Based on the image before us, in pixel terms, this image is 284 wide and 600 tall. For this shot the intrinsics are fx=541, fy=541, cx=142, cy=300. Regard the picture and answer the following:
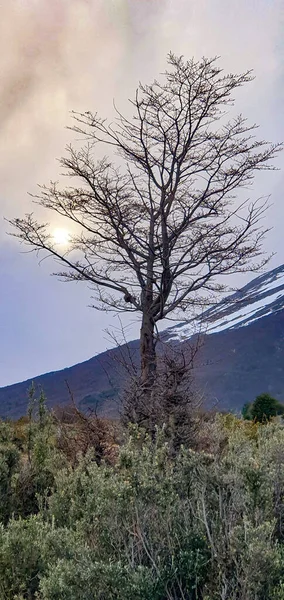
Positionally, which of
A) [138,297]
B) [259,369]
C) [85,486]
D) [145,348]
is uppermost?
[138,297]

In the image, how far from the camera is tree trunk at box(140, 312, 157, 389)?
6.98 metres

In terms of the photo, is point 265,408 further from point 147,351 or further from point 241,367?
point 241,367

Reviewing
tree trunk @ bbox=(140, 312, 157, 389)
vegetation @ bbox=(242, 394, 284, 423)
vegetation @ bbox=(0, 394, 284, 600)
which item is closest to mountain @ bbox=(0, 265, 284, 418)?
vegetation @ bbox=(242, 394, 284, 423)

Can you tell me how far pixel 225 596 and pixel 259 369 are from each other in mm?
61000

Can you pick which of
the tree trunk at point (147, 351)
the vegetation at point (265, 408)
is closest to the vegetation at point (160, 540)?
the tree trunk at point (147, 351)

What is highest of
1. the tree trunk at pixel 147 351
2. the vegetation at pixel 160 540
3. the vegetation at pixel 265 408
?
the tree trunk at pixel 147 351

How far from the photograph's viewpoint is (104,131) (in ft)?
28.0

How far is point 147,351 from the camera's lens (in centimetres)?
773

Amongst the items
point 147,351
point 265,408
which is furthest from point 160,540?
point 265,408

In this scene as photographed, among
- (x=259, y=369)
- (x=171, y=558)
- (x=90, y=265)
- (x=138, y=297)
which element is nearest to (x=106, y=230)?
(x=90, y=265)

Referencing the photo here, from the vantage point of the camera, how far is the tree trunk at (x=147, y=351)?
22.9 ft

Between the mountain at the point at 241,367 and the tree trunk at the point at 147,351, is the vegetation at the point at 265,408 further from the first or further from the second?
the mountain at the point at 241,367

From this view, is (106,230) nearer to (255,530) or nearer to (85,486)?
(85,486)

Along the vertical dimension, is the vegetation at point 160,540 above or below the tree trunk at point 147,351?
below
